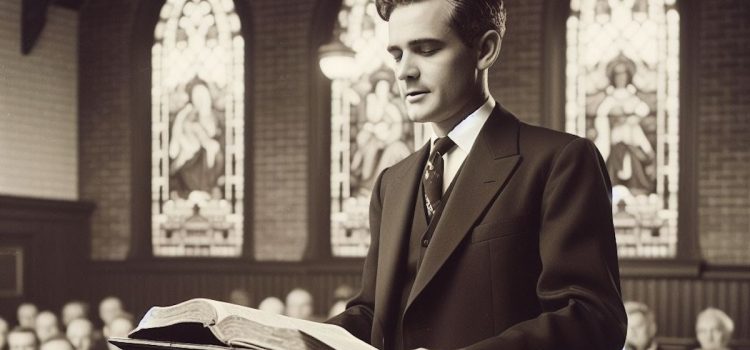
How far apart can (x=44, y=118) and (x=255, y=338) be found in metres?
9.58

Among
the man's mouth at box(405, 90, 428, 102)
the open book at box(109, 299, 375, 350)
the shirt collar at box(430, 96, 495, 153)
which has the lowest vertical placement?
the open book at box(109, 299, 375, 350)

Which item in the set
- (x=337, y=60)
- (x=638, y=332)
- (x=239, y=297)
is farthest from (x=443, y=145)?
(x=239, y=297)

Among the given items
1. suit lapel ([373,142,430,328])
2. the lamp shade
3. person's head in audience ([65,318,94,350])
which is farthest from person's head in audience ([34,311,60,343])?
suit lapel ([373,142,430,328])

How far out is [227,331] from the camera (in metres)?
1.26

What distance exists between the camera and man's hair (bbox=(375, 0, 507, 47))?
57.2 inches

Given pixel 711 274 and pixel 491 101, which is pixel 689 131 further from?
pixel 491 101

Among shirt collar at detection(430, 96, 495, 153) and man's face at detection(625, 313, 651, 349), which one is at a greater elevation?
shirt collar at detection(430, 96, 495, 153)

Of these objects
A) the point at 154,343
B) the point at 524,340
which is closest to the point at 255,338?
the point at 154,343

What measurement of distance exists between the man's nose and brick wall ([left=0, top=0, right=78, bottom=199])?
8.88m

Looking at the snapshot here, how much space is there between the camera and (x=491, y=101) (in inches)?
61.1

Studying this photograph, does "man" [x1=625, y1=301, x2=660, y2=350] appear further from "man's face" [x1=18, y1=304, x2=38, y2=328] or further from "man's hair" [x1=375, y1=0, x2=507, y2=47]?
"man's face" [x1=18, y1=304, x2=38, y2=328]

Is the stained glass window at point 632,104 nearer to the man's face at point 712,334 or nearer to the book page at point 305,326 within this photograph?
the man's face at point 712,334

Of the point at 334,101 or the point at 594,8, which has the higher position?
the point at 594,8

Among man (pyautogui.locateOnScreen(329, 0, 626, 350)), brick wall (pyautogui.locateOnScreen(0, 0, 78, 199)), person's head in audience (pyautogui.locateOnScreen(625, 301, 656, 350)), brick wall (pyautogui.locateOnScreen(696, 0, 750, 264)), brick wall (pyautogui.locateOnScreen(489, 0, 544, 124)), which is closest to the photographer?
man (pyautogui.locateOnScreen(329, 0, 626, 350))
